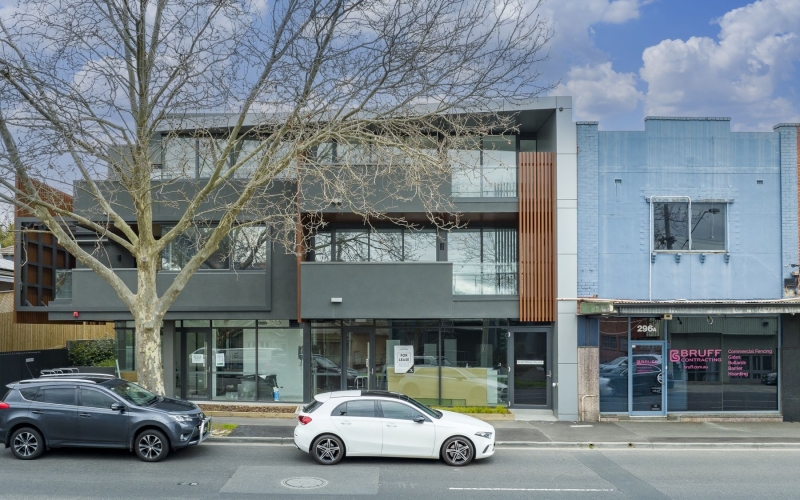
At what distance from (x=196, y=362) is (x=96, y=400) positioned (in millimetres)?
6794

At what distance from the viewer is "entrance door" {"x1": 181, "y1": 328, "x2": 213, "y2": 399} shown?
19.5 metres

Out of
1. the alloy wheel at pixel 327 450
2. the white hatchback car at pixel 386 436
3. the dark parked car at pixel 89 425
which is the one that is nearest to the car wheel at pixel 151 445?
the dark parked car at pixel 89 425

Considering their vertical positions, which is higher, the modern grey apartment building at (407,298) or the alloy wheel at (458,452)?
the modern grey apartment building at (407,298)

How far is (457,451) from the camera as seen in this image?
41.1 ft

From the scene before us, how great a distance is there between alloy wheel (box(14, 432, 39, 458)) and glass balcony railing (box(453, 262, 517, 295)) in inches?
400

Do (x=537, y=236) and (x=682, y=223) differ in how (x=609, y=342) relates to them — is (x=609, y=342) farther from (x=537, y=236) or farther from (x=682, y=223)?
(x=682, y=223)

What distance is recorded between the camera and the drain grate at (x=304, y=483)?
1098cm

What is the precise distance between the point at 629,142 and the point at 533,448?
8318 mm

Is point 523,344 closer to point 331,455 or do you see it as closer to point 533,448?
point 533,448

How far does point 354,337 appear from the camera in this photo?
1900 centimetres

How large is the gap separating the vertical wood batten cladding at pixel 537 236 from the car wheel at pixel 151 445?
9.43 metres

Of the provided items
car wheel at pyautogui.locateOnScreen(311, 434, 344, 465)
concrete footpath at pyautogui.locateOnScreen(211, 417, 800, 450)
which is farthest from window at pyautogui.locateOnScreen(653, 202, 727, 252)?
car wheel at pyautogui.locateOnScreen(311, 434, 344, 465)

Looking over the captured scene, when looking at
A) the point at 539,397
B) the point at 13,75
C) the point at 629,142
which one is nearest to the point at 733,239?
the point at 629,142

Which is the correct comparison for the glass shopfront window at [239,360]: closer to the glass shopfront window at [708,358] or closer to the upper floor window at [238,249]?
the upper floor window at [238,249]
